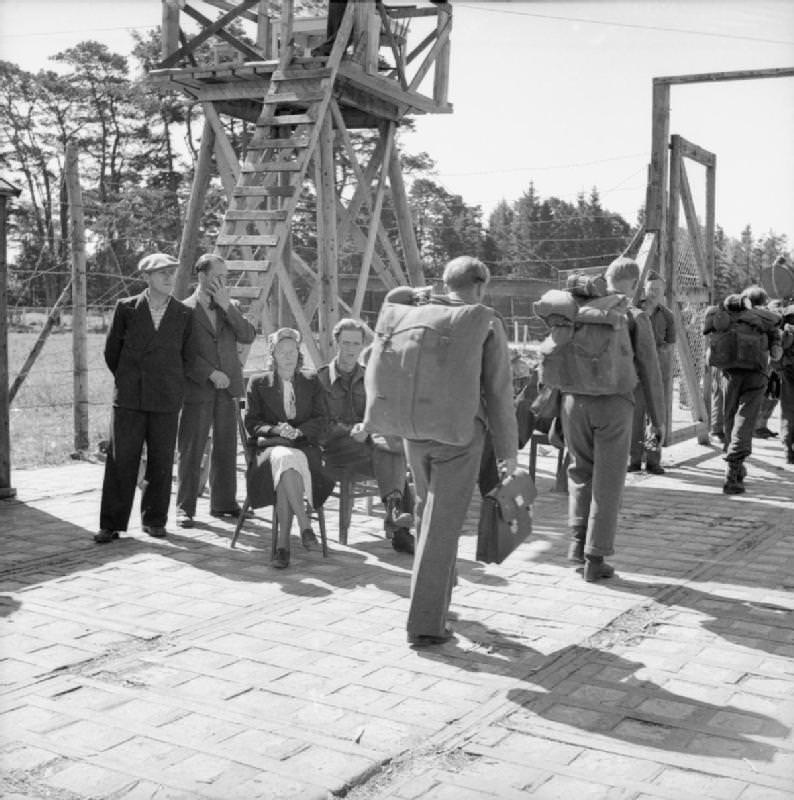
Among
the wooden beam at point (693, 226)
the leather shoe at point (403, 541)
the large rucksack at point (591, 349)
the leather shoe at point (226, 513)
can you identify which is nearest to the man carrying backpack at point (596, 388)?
the large rucksack at point (591, 349)

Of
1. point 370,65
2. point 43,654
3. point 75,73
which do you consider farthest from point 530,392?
point 75,73

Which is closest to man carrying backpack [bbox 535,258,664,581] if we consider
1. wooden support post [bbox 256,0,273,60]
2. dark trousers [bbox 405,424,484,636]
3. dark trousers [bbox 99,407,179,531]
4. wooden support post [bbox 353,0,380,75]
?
dark trousers [bbox 405,424,484,636]

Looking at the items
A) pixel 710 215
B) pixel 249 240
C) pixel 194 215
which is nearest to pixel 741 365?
pixel 710 215

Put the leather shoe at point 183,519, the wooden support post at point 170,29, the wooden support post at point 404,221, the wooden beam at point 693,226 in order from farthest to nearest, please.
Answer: the wooden beam at point 693,226 < the wooden support post at point 404,221 < the wooden support post at point 170,29 < the leather shoe at point 183,519

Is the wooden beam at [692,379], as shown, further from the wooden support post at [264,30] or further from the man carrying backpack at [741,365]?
the wooden support post at [264,30]

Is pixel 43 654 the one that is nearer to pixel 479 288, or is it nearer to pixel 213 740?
pixel 213 740

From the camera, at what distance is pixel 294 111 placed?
1188cm

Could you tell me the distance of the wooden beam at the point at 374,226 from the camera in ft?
41.5

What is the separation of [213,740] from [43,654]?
1460mm

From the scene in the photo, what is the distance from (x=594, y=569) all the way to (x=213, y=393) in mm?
3331

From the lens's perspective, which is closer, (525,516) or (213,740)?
(213,740)

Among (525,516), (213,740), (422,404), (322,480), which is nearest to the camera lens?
(213,740)

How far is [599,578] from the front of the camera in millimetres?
7141

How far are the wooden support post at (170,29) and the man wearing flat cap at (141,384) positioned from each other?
4.63 m
